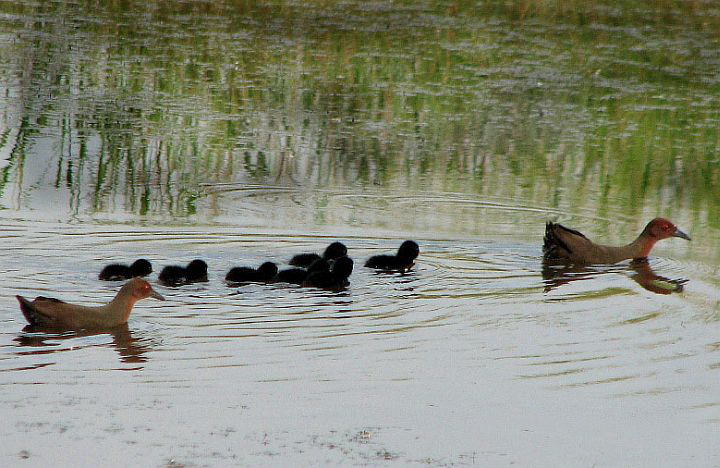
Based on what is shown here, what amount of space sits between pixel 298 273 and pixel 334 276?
275 mm

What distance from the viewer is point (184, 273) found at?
969cm

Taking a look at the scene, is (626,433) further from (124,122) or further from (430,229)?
(124,122)

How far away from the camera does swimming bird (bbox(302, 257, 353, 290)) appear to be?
9672mm

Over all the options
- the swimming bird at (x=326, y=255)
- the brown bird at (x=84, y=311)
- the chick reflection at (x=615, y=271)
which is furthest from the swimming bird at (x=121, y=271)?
the chick reflection at (x=615, y=271)

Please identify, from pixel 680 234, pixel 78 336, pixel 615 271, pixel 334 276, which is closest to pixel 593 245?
pixel 615 271

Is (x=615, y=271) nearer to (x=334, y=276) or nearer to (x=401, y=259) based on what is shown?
(x=401, y=259)

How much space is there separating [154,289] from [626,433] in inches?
166

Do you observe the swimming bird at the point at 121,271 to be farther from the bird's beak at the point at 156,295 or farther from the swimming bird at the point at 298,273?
the swimming bird at the point at 298,273

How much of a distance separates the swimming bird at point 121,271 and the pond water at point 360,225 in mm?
130

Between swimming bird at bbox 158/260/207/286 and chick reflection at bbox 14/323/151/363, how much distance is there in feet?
3.85

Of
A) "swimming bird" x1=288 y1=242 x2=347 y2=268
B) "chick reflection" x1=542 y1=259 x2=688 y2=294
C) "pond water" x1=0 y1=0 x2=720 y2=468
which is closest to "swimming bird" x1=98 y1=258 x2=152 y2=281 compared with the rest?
"pond water" x1=0 y1=0 x2=720 y2=468

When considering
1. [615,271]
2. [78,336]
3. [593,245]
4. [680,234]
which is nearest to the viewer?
[78,336]

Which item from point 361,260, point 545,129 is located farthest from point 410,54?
point 361,260

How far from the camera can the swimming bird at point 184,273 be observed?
9617 millimetres
